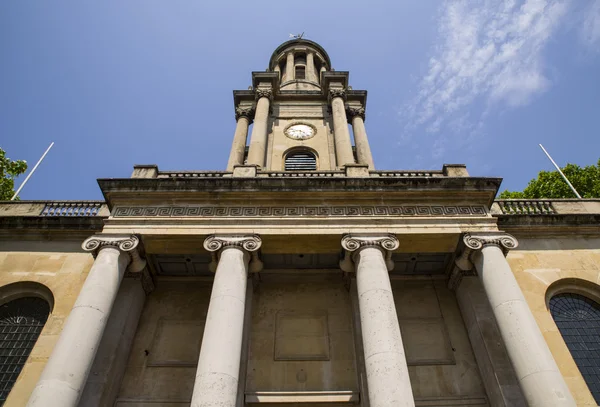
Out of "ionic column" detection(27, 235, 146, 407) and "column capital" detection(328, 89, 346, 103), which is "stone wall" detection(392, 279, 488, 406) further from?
"column capital" detection(328, 89, 346, 103)

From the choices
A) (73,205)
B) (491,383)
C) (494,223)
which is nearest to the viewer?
(491,383)

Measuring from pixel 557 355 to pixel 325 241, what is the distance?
28.7 feet

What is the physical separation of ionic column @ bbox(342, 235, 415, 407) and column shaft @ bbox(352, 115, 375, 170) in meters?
10.6

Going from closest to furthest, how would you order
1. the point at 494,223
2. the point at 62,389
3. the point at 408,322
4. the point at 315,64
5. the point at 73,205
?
the point at 62,389, the point at 494,223, the point at 408,322, the point at 73,205, the point at 315,64

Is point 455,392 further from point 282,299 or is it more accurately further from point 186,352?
point 186,352

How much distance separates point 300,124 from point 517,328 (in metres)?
19.2

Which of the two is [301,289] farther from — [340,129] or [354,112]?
[354,112]

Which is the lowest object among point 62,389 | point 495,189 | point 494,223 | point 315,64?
point 62,389

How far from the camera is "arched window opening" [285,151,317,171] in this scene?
24750 mm

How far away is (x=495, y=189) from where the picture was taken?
15.8 meters

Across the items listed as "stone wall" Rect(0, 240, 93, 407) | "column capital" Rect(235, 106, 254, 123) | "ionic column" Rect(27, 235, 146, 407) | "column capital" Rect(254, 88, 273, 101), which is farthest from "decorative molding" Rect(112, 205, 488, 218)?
"column capital" Rect(254, 88, 273, 101)

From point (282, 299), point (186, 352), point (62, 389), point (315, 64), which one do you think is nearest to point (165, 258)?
point (186, 352)

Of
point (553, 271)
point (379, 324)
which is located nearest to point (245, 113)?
point (379, 324)

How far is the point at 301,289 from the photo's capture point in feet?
56.1
